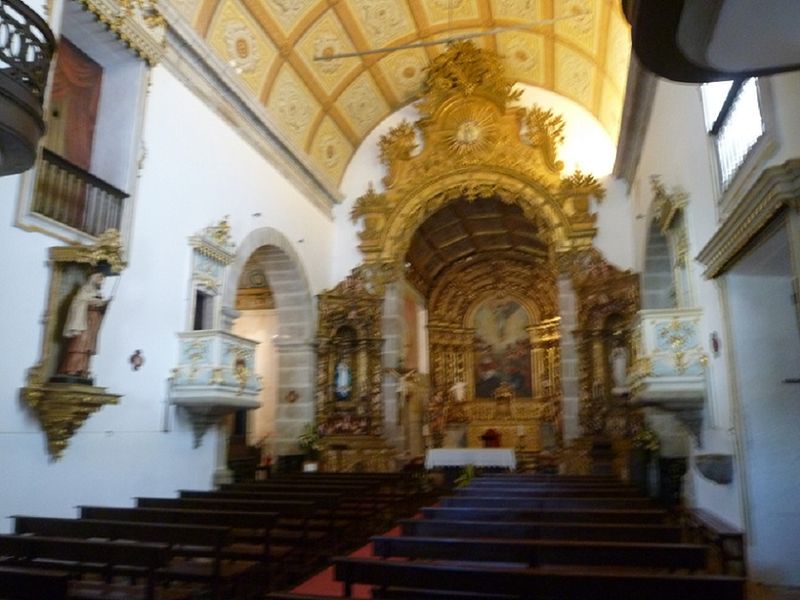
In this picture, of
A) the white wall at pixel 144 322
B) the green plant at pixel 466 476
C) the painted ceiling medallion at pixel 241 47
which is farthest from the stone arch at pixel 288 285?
the green plant at pixel 466 476

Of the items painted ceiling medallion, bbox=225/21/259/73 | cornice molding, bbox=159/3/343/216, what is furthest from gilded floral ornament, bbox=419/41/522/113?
painted ceiling medallion, bbox=225/21/259/73

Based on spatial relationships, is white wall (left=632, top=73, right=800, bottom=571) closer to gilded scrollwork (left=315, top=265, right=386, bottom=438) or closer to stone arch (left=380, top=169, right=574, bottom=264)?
stone arch (left=380, top=169, right=574, bottom=264)

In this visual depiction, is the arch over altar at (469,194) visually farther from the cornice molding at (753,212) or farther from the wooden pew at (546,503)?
the wooden pew at (546,503)

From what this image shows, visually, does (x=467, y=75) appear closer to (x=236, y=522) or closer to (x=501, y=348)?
(x=501, y=348)

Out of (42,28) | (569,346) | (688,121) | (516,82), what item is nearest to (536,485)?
(688,121)

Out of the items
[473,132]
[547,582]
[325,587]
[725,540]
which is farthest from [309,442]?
[547,582]

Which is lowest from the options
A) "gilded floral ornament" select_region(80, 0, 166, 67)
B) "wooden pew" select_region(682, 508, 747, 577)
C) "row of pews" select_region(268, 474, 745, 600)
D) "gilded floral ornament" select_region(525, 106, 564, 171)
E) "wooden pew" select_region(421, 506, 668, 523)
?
"wooden pew" select_region(682, 508, 747, 577)

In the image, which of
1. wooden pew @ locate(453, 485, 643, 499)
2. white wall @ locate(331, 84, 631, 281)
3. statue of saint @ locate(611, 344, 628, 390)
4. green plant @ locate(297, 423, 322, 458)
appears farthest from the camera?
white wall @ locate(331, 84, 631, 281)

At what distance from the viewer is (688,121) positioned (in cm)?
776

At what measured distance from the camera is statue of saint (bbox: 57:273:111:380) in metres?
6.70

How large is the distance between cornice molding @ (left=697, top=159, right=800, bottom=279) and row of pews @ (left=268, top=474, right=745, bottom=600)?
2343mm

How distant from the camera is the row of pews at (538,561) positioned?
3.38 m

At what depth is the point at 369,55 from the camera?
45.5ft

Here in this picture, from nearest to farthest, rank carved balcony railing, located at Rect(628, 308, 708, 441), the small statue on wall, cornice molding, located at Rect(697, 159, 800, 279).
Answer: cornice molding, located at Rect(697, 159, 800, 279), the small statue on wall, carved balcony railing, located at Rect(628, 308, 708, 441)
